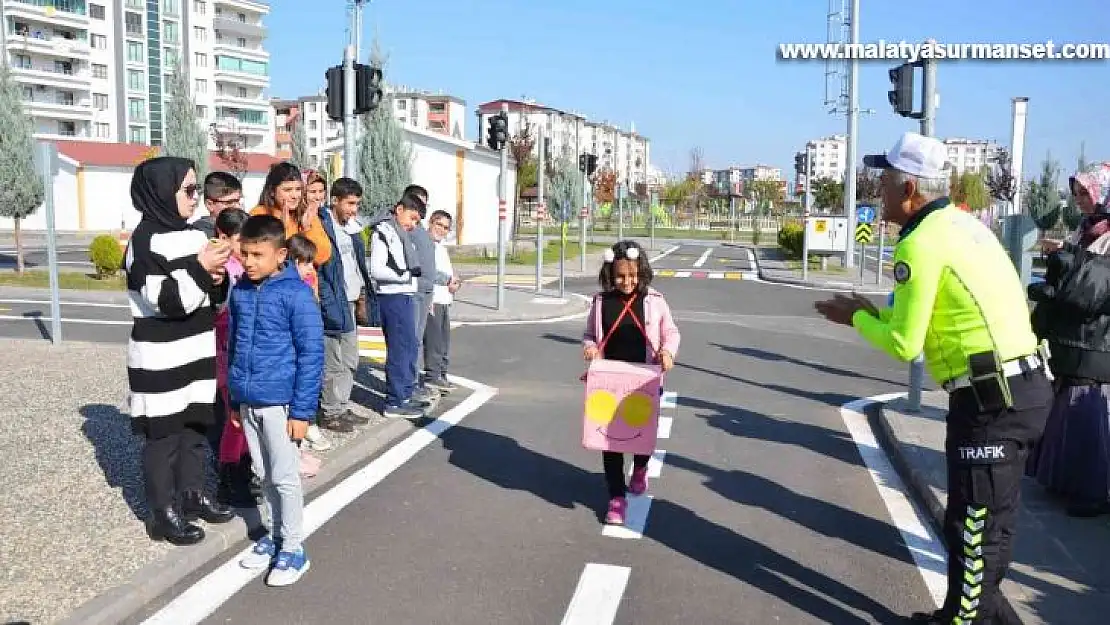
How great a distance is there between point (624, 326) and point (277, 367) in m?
2.10

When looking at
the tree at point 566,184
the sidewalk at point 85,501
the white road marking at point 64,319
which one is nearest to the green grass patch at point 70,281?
the white road marking at point 64,319

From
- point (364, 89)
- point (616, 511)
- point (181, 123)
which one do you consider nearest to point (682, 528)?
point (616, 511)

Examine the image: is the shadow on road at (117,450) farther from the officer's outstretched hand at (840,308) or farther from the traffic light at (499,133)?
the traffic light at (499,133)

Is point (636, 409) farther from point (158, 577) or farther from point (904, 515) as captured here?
point (158, 577)

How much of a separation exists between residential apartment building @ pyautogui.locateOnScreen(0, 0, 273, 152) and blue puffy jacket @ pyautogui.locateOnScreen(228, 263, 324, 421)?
64263mm

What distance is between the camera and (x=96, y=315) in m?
15.5

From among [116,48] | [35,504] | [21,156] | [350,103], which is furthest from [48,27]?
[35,504]

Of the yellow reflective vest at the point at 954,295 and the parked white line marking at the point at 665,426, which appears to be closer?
the yellow reflective vest at the point at 954,295

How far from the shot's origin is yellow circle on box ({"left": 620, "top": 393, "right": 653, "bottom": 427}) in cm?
551

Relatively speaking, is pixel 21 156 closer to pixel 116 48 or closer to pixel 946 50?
pixel 946 50

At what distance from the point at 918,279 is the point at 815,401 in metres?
6.29

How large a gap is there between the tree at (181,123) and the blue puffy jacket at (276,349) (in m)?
34.2

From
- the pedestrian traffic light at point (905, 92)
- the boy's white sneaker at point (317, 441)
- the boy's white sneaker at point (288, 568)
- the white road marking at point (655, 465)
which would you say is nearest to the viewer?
the boy's white sneaker at point (288, 568)

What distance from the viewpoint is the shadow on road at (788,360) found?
444 inches
